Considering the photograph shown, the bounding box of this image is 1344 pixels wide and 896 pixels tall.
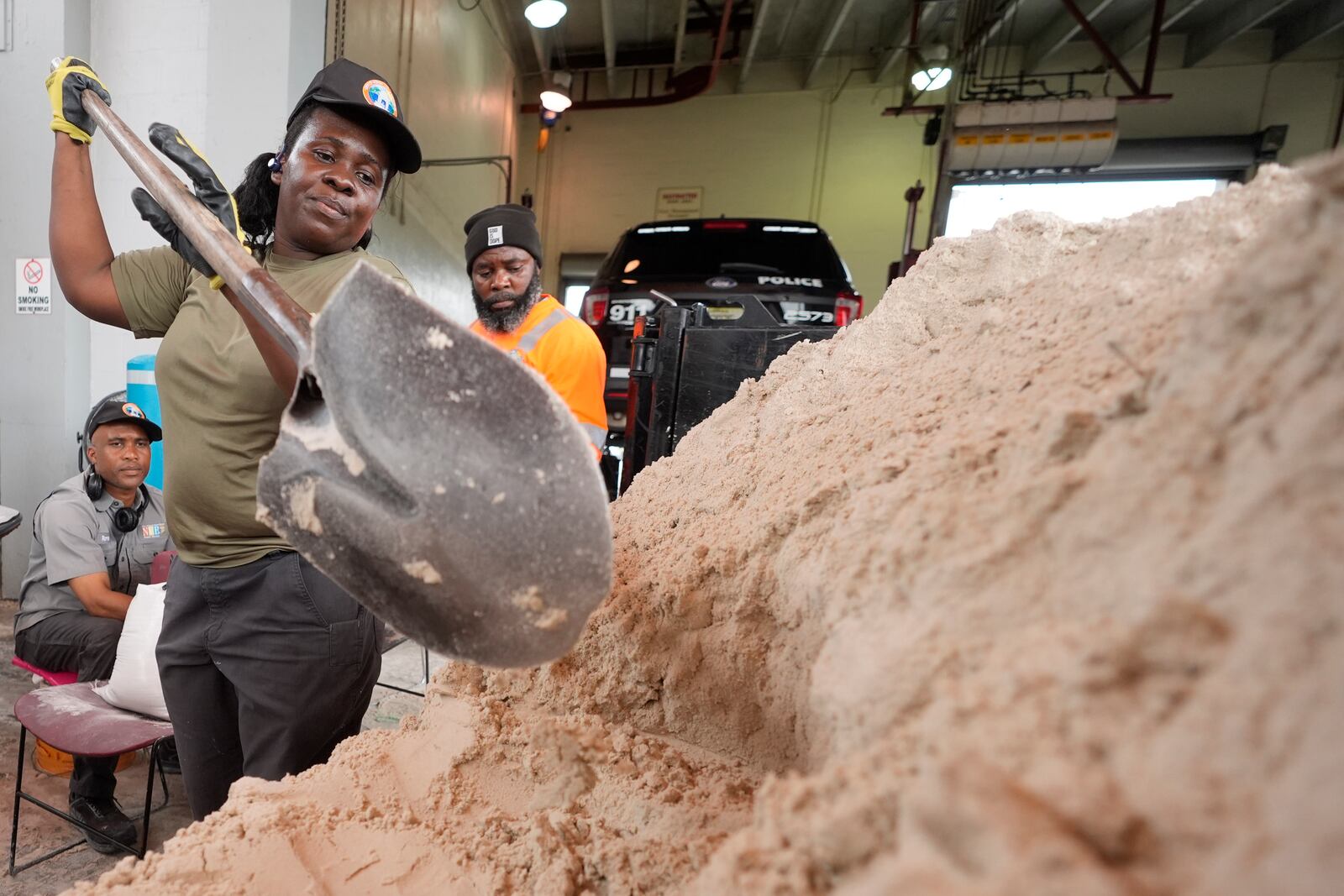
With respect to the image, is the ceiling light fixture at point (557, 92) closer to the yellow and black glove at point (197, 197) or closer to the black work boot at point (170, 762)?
the yellow and black glove at point (197, 197)

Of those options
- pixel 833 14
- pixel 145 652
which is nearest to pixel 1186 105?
pixel 833 14

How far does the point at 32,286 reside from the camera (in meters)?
4.61

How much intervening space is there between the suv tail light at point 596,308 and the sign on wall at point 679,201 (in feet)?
20.7

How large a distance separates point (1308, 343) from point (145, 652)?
10.4ft

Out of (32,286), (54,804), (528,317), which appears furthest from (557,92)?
(54,804)

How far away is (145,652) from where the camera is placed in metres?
2.33

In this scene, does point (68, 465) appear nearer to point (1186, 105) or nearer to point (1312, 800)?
point (1312, 800)

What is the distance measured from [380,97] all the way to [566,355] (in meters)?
1.45

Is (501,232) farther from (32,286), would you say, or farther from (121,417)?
(32,286)

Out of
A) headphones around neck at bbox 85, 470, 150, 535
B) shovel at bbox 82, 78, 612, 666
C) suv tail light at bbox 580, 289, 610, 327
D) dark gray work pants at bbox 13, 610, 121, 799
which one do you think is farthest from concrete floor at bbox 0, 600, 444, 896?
suv tail light at bbox 580, 289, 610, 327

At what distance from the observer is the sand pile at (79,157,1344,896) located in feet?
1.26

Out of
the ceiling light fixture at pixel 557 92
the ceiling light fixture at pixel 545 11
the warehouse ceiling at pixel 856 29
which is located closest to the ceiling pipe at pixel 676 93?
the warehouse ceiling at pixel 856 29

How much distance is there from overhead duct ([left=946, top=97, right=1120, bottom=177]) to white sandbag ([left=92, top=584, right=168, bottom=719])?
7.44m

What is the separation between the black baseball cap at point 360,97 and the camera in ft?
Result: 5.16
